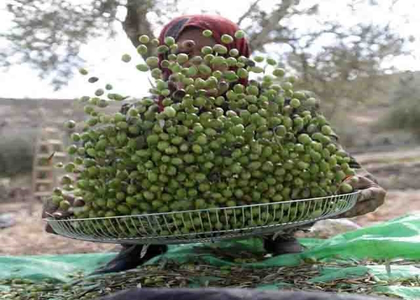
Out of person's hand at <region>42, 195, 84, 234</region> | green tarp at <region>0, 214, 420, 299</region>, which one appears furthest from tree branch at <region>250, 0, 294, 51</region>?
person's hand at <region>42, 195, 84, 234</region>

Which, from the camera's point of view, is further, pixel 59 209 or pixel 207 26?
pixel 207 26

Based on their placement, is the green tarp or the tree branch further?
the tree branch

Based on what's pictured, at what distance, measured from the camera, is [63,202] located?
1082 millimetres

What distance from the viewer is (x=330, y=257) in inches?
58.0

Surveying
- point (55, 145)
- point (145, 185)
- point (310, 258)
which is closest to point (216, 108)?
point (145, 185)

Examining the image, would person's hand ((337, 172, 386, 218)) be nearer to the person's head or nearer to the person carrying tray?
the person carrying tray

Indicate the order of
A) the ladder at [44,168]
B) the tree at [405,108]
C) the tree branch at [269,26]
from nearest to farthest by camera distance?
the tree branch at [269,26], the tree at [405,108], the ladder at [44,168]

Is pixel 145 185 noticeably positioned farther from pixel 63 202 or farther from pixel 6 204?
pixel 6 204

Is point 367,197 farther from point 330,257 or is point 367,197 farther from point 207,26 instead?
point 207,26

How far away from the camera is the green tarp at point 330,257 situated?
3.89 feet

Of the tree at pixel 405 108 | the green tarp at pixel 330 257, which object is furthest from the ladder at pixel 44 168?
the green tarp at pixel 330 257

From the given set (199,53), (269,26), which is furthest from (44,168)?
(199,53)

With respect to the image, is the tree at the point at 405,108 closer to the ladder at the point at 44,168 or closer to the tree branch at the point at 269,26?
the tree branch at the point at 269,26

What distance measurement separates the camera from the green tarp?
3.89 ft
